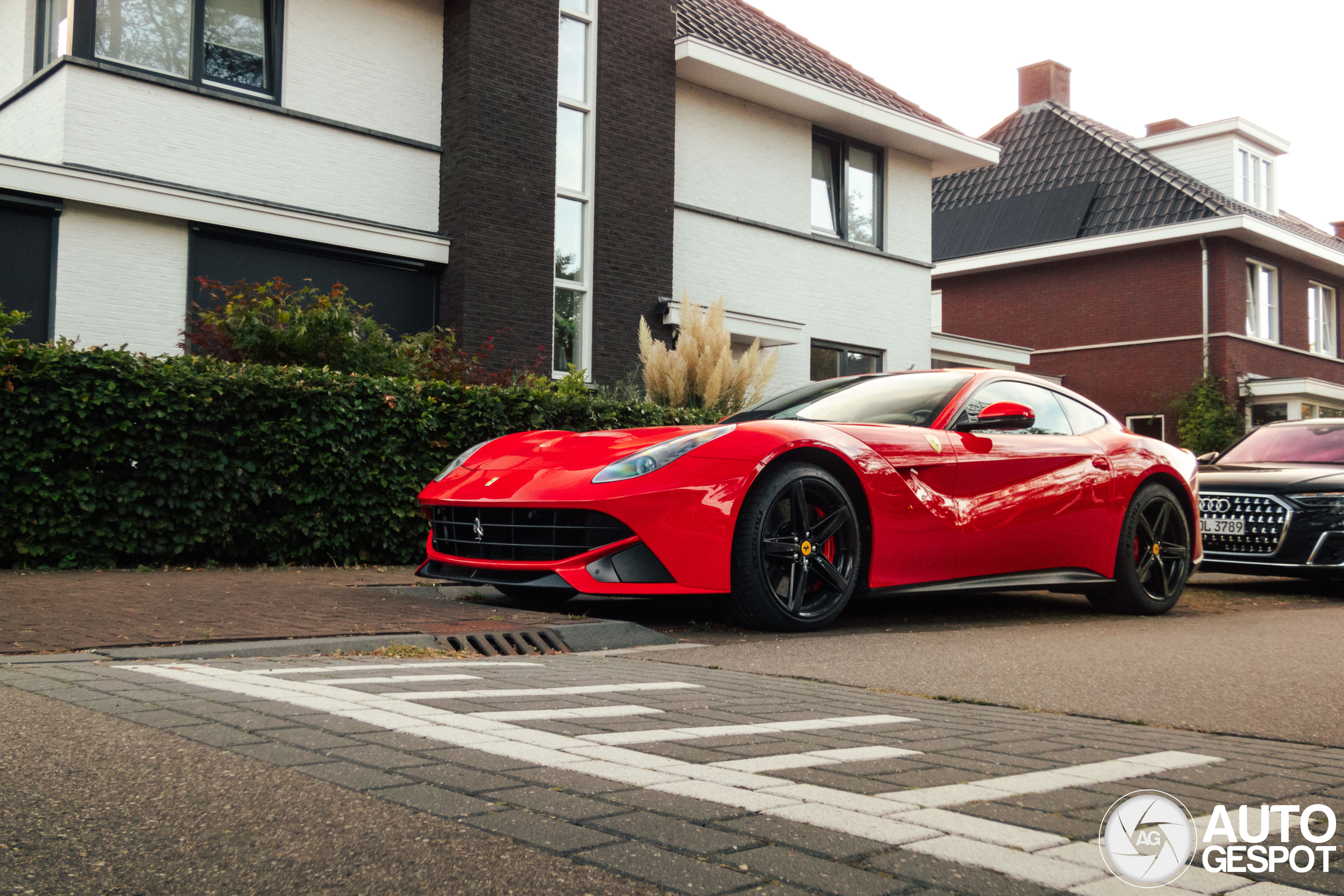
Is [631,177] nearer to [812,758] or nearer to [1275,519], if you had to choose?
[1275,519]

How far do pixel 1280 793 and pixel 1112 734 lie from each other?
2.43ft

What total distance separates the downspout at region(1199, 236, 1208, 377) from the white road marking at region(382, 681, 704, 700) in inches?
975

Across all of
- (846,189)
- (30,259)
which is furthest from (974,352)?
(30,259)

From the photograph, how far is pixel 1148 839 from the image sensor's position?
222 centimetres

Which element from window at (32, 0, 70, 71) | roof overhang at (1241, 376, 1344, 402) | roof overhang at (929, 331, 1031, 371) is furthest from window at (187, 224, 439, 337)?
roof overhang at (1241, 376, 1344, 402)

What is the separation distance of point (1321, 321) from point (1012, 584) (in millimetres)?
27441

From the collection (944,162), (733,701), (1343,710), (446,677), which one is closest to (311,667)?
(446,677)

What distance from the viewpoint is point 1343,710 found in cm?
401

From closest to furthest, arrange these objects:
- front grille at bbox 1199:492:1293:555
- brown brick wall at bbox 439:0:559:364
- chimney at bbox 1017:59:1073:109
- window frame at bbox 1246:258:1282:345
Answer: front grille at bbox 1199:492:1293:555
brown brick wall at bbox 439:0:559:364
window frame at bbox 1246:258:1282:345
chimney at bbox 1017:59:1073:109

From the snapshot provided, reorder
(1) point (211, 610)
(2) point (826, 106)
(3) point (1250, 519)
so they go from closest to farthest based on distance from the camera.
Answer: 1. (1) point (211, 610)
2. (3) point (1250, 519)
3. (2) point (826, 106)

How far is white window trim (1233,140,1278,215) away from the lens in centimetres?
2845

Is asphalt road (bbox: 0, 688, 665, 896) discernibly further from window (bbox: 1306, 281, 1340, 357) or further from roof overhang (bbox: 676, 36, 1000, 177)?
window (bbox: 1306, 281, 1340, 357)

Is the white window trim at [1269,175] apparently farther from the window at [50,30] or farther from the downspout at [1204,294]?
the window at [50,30]

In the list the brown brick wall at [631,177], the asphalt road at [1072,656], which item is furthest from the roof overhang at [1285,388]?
the asphalt road at [1072,656]
